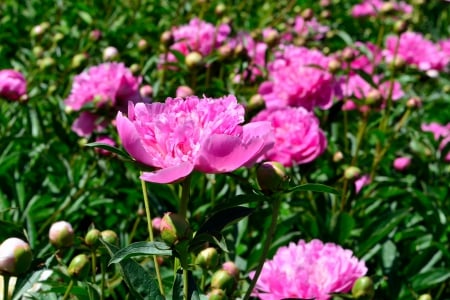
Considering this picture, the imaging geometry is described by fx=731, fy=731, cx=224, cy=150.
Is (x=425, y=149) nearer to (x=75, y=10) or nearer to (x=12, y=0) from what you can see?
(x=75, y=10)

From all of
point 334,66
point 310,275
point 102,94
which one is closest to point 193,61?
point 102,94

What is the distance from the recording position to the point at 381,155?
192 centimetres

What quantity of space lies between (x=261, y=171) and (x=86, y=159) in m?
1.13

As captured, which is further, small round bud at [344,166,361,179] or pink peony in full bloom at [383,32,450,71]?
pink peony in full bloom at [383,32,450,71]

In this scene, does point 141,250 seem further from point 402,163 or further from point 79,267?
point 402,163

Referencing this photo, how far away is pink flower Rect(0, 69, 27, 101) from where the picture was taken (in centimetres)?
179

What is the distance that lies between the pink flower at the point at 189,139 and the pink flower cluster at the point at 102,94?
95 cm

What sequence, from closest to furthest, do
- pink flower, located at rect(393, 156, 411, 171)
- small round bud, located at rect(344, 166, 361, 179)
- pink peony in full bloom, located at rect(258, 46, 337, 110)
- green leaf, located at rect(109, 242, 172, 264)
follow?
green leaf, located at rect(109, 242, 172, 264) → small round bud, located at rect(344, 166, 361, 179) → pink peony in full bloom, located at rect(258, 46, 337, 110) → pink flower, located at rect(393, 156, 411, 171)

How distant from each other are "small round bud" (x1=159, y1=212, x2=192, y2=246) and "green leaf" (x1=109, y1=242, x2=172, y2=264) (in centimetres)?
1

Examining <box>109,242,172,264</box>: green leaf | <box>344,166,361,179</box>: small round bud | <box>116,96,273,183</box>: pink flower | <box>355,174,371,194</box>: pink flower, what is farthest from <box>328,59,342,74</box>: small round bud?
<box>109,242,172,264</box>: green leaf

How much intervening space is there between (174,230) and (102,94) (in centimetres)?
105

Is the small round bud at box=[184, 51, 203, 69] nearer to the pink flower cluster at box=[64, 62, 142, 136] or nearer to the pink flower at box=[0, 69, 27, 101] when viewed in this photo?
the pink flower cluster at box=[64, 62, 142, 136]

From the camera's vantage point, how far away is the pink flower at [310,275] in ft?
3.77

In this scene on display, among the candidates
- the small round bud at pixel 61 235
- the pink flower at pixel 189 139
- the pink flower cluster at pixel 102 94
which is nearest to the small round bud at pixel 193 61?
the pink flower cluster at pixel 102 94
